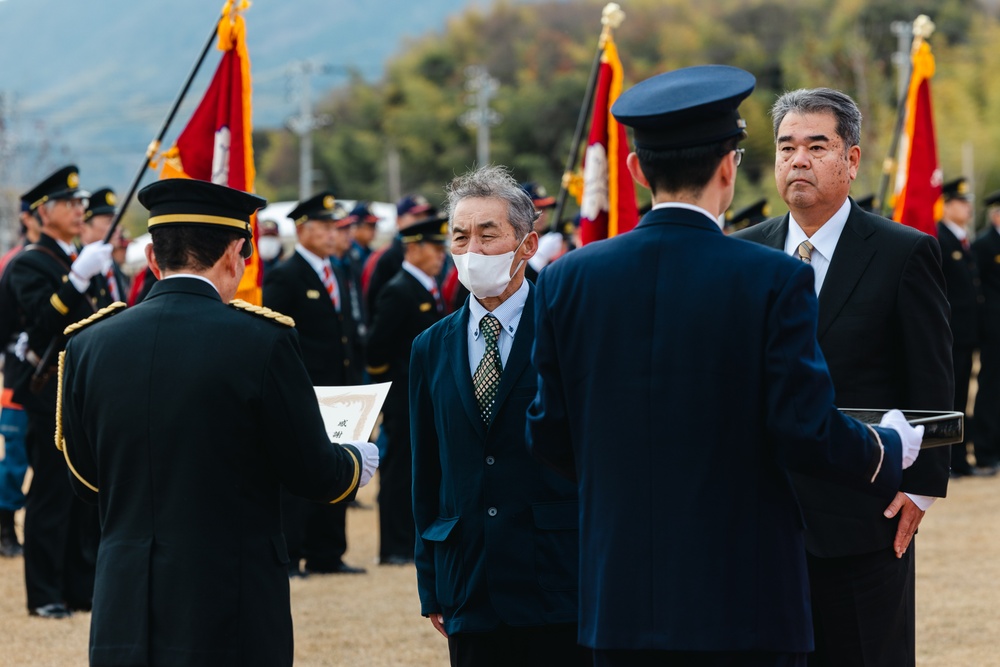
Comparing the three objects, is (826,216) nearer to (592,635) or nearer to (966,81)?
(592,635)

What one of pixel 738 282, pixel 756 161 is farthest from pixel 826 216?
pixel 756 161

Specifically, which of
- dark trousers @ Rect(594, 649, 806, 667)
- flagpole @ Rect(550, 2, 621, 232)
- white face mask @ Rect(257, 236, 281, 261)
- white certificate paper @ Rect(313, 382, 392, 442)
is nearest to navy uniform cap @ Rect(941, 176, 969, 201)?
flagpole @ Rect(550, 2, 621, 232)

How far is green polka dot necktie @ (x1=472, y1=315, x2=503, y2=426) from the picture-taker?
148 inches

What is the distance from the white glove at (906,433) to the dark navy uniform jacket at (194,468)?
1385mm

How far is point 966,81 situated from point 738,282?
4164 cm

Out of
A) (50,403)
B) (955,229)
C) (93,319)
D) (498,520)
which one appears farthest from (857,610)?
(955,229)

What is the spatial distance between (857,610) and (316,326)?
5.36 meters

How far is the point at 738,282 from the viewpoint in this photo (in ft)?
8.95

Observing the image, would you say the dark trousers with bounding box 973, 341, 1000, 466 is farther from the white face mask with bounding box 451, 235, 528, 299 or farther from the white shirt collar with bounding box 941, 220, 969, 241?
the white face mask with bounding box 451, 235, 528, 299

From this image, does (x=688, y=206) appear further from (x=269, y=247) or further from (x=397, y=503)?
(x=269, y=247)

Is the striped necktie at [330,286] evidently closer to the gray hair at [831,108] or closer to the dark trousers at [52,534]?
the dark trousers at [52,534]

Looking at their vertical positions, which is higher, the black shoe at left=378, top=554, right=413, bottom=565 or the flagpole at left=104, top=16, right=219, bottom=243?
the flagpole at left=104, top=16, right=219, bottom=243

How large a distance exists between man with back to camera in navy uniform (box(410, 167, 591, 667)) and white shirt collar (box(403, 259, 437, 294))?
15.4 ft

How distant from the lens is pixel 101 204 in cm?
866
